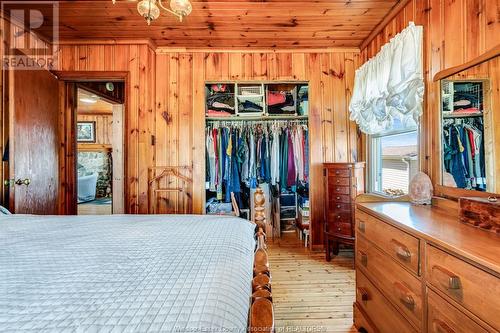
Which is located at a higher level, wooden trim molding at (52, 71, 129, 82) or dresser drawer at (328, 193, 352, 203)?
wooden trim molding at (52, 71, 129, 82)

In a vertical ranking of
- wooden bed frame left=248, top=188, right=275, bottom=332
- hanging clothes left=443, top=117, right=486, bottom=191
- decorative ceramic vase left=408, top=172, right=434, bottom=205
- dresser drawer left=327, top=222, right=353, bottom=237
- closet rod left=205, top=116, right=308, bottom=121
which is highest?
closet rod left=205, top=116, right=308, bottom=121

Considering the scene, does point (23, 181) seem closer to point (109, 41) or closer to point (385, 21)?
point (109, 41)

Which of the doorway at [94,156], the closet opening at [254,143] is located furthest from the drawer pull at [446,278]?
the doorway at [94,156]

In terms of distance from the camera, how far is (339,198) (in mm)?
2623

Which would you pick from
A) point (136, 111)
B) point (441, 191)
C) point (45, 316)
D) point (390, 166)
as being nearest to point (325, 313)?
point (441, 191)

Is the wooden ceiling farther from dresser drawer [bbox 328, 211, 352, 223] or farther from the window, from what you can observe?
dresser drawer [bbox 328, 211, 352, 223]

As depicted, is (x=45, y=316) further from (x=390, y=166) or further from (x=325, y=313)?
(x=390, y=166)

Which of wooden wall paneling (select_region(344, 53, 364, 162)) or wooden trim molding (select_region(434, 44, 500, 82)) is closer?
wooden trim molding (select_region(434, 44, 500, 82))

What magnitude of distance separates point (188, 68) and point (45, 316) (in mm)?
2758

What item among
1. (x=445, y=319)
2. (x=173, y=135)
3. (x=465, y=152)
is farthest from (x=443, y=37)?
(x=173, y=135)

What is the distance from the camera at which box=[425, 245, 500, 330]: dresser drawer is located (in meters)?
0.71

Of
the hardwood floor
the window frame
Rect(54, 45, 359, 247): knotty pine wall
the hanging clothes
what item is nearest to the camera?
the hanging clothes

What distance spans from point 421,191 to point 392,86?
0.93 metres

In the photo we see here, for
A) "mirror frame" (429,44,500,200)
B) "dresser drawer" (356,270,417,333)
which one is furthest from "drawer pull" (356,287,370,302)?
"mirror frame" (429,44,500,200)
